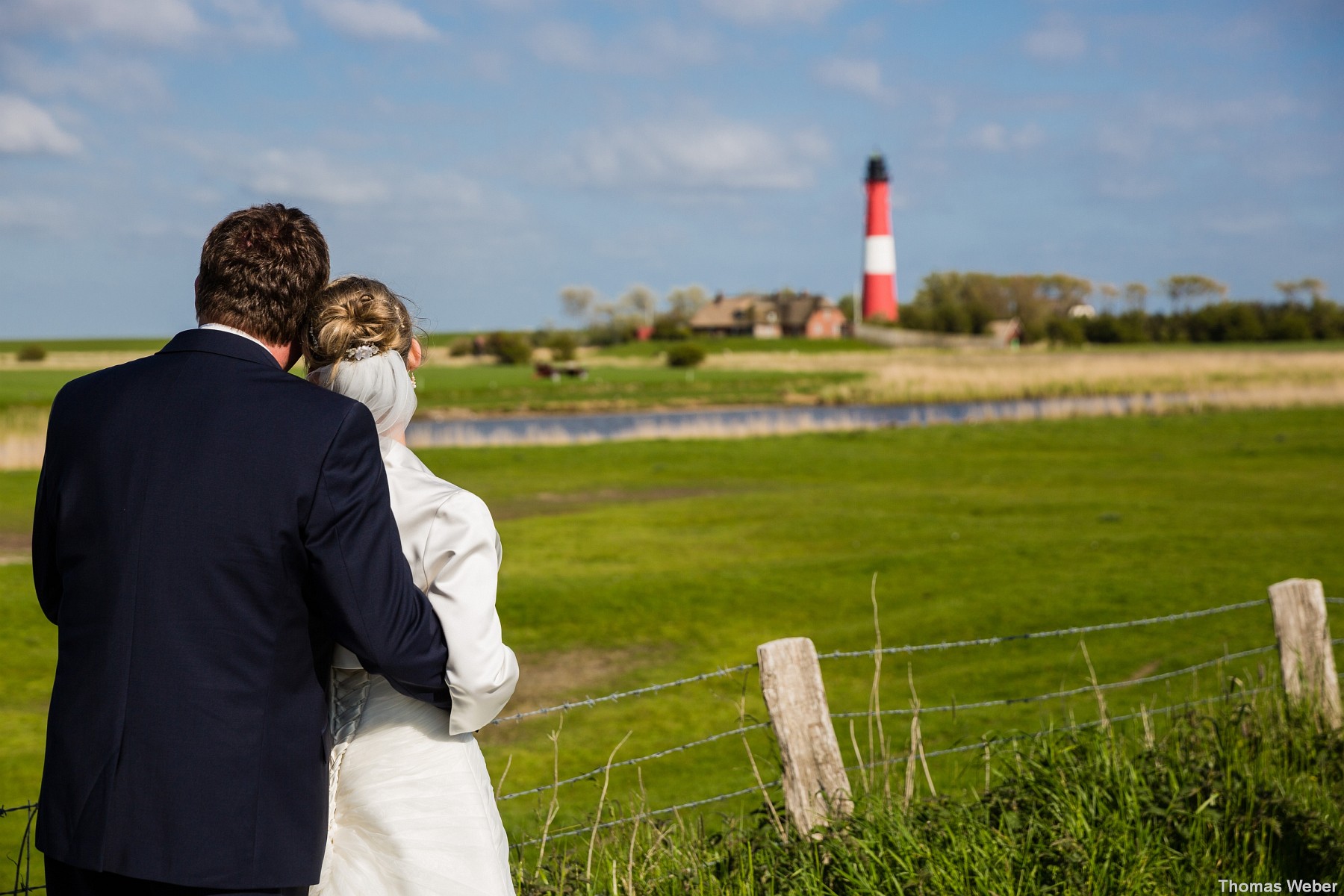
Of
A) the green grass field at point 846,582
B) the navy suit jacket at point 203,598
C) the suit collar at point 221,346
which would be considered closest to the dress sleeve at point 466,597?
the navy suit jacket at point 203,598

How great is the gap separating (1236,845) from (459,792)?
11.1 ft

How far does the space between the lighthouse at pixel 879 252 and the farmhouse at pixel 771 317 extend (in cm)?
602

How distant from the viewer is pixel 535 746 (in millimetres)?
8805

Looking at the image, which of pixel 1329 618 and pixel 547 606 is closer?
pixel 1329 618

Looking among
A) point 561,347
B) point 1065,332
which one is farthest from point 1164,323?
point 561,347

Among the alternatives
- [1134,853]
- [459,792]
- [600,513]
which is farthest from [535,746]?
[600,513]

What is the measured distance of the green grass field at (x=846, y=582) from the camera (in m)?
8.79

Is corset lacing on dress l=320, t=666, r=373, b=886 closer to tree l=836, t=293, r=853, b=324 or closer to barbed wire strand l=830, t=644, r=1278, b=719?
barbed wire strand l=830, t=644, r=1278, b=719

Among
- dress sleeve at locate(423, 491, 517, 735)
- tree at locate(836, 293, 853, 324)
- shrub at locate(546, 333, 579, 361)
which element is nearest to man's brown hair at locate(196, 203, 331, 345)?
dress sleeve at locate(423, 491, 517, 735)

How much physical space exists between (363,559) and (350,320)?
1.84 feet

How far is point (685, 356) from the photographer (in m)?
86.4

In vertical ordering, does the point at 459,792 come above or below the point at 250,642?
below

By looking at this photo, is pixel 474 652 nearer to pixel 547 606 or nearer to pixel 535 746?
pixel 535 746

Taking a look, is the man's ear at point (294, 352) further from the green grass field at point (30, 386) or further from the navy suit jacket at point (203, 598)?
the green grass field at point (30, 386)
